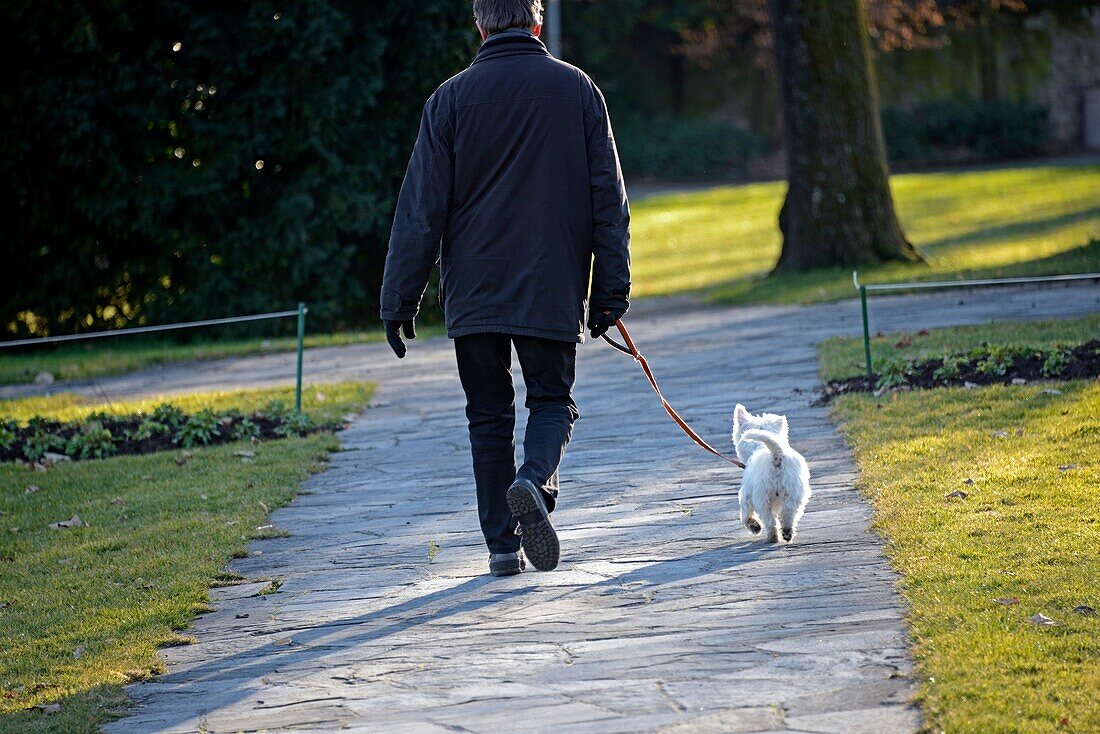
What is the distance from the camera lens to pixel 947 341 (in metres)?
9.85

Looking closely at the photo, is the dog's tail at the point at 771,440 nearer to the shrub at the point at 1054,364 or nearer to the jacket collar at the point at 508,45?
the jacket collar at the point at 508,45

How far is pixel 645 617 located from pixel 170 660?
69.0 inches

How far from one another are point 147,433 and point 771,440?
522 cm

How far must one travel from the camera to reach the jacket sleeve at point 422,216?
4.94 meters

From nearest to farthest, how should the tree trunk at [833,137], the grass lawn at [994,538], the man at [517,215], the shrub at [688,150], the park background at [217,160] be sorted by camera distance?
the grass lawn at [994,538] < the man at [517,215] < the park background at [217,160] < the tree trunk at [833,137] < the shrub at [688,150]

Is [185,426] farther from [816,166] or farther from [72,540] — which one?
[816,166]

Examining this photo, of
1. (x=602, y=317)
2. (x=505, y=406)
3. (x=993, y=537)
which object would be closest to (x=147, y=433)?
(x=505, y=406)

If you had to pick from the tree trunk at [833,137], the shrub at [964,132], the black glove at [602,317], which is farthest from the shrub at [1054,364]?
the shrub at [964,132]

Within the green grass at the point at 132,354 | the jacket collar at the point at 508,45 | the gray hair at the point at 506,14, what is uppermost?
the gray hair at the point at 506,14

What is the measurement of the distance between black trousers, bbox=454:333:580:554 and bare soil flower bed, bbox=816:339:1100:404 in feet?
12.2

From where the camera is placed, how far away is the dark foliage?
14.3m

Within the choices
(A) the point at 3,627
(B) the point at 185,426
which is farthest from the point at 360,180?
(A) the point at 3,627

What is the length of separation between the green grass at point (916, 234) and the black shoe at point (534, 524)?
30.7 ft

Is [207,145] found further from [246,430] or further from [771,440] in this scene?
[771,440]
